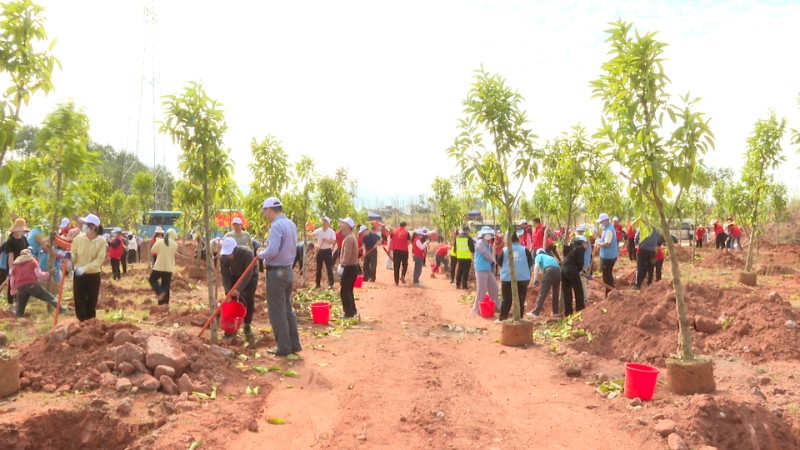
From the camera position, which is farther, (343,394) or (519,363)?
(519,363)

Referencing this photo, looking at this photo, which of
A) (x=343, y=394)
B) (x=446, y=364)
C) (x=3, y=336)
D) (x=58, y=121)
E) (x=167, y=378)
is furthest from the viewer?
(x=58, y=121)

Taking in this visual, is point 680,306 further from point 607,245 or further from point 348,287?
point 348,287

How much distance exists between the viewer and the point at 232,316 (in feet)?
25.5

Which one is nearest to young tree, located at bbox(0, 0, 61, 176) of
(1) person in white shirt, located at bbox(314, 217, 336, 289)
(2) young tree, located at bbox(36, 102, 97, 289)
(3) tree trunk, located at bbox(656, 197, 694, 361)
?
(2) young tree, located at bbox(36, 102, 97, 289)

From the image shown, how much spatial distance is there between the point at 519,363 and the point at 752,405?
2787 mm

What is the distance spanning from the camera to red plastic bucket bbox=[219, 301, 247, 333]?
7.71m

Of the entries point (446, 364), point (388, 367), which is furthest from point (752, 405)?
point (388, 367)

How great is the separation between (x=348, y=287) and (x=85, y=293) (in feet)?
14.1

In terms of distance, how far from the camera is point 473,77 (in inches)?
315

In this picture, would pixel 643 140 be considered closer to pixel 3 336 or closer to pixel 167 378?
pixel 167 378

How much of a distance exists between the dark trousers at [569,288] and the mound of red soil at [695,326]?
2.72 ft

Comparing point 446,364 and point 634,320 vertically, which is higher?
point 634,320

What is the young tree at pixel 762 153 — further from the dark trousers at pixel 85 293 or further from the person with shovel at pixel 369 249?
the dark trousers at pixel 85 293

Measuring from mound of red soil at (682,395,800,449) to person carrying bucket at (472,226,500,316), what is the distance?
18.4ft
